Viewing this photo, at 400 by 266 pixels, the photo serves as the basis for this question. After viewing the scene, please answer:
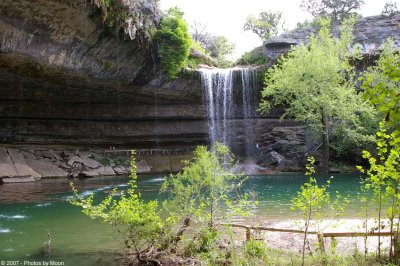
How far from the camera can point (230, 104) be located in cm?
3023

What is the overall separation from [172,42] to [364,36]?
15.2 m

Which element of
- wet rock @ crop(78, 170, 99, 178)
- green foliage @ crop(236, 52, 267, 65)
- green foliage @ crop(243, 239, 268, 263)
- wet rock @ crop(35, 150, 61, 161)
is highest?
green foliage @ crop(236, 52, 267, 65)

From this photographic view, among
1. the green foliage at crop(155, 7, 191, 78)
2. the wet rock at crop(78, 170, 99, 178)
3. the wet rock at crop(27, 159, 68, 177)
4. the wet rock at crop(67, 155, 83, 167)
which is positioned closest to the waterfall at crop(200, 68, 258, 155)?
the green foliage at crop(155, 7, 191, 78)

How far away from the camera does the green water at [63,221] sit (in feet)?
24.9

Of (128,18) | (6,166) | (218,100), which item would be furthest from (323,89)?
(6,166)

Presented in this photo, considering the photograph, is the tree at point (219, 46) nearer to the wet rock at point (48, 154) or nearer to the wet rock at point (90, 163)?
the wet rock at point (90, 163)

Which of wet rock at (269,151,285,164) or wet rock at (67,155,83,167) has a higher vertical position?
wet rock at (67,155,83,167)

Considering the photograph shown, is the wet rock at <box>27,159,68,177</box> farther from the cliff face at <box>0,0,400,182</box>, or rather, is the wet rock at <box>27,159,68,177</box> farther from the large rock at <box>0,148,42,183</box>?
the large rock at <box>0,148,42,183</box>

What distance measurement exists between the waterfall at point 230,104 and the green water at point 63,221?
11340 mm

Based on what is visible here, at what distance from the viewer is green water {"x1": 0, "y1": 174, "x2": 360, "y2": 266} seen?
7.58m

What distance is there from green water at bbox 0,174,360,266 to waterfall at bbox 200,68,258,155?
11340 millimetres

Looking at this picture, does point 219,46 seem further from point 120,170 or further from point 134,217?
point 134,217

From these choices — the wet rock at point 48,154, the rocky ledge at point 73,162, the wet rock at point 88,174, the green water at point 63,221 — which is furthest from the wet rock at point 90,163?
the green water at point 63,221

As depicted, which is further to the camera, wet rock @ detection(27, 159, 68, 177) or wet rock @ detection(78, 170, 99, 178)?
wet rock @ detection(78, 170, 99, 178)
